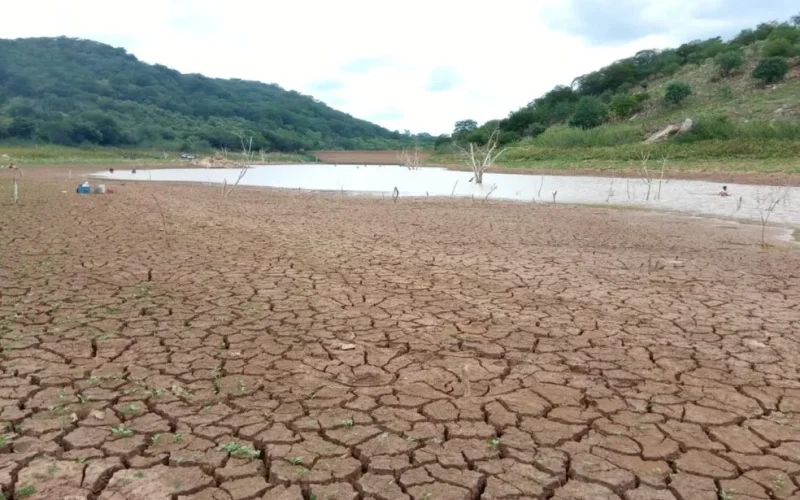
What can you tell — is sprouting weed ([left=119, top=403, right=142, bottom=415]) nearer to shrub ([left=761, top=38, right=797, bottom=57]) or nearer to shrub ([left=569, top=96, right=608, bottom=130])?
shrub ([left=569, top=96, right=608, bottom=130])

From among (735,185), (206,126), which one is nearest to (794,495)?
(735,185)

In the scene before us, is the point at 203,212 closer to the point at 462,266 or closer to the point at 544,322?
the point at 462,266

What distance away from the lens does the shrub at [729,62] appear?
151ft

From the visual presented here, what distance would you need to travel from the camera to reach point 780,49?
44.6 meters

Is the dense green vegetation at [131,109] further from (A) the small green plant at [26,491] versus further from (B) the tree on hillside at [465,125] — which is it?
(A) the small green plant at [26,491]

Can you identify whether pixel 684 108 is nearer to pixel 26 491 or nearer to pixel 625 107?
pixel 625 107

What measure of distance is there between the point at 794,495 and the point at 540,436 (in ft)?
3.50

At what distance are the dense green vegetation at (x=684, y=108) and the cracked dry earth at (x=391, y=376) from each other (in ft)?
94.7

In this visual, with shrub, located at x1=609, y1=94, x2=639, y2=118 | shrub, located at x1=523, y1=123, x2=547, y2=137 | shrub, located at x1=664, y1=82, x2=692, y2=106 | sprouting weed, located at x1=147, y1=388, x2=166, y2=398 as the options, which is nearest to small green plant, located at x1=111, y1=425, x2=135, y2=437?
sprouting weed, located at x1=147, y1=388, x2=166, y2=398

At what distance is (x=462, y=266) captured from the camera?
730 centimetres

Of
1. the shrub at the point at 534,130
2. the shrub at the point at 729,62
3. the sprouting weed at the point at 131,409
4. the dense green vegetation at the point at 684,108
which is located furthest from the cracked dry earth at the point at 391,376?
the shrub at the point at 534,130

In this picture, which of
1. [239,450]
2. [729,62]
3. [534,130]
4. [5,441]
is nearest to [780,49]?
[729,62]

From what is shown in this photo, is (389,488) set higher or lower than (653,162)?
lower

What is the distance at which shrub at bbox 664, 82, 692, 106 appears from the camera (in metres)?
44.8
